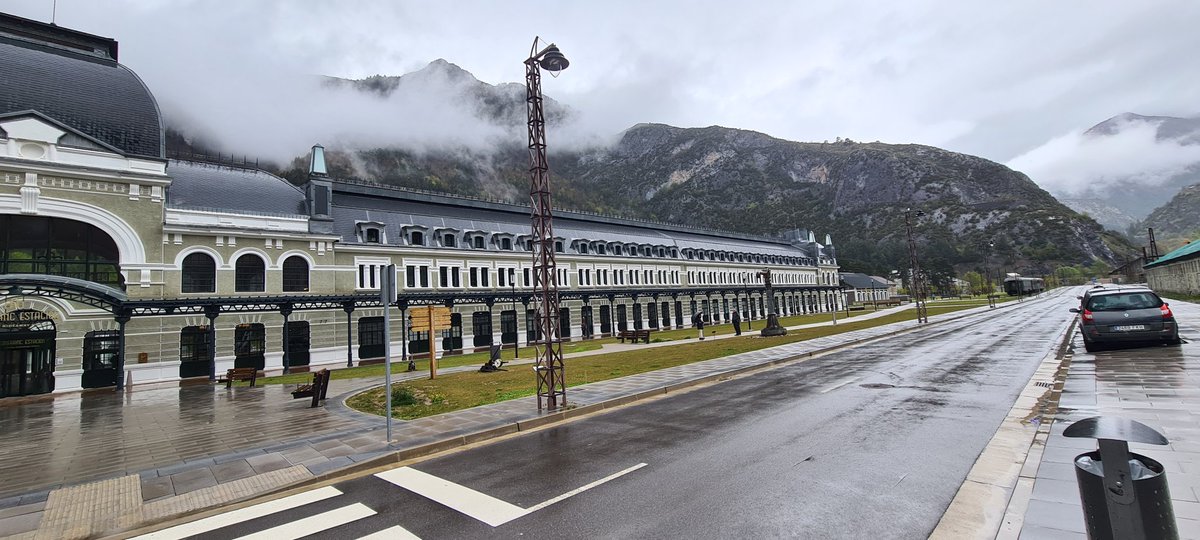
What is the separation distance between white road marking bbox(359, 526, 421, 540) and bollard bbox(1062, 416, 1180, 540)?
5694mm

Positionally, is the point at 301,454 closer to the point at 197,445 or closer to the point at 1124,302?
the point at 197,445

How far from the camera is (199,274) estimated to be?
102 ft

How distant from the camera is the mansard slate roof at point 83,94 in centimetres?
2747

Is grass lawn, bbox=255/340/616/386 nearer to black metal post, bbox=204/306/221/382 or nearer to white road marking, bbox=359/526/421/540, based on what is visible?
black metal post, bbox=204/306/221/382

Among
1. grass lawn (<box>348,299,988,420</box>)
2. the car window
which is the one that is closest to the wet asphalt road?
grass lawn (<box>348,299,988,420</box>)

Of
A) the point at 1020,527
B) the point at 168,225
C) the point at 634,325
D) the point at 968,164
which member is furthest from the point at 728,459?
the point at 968,164

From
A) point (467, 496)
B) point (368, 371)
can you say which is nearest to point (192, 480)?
point (467, 496)

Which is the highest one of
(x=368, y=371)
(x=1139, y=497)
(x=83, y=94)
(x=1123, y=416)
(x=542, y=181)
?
(x=83, y=94)

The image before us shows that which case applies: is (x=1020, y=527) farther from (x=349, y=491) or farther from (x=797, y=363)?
(x=797, y=363)

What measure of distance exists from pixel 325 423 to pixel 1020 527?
41.5ft

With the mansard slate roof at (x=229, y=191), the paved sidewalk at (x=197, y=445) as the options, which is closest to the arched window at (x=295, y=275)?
the mansard slate roof at (x=229, y=191)

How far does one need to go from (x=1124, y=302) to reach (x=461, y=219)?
44.5 meters

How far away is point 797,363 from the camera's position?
62.1ft

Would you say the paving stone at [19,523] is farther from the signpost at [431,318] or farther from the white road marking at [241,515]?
the signpost at [431,318]
